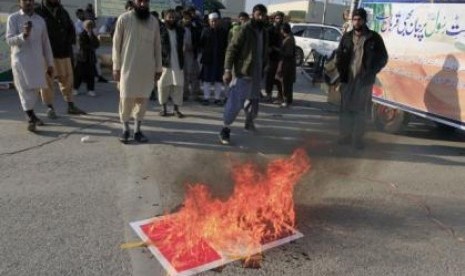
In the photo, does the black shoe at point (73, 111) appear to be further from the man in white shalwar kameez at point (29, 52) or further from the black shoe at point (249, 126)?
the black shoe at point (249, 126)

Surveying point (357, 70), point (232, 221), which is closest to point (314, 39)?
point (357, 70)

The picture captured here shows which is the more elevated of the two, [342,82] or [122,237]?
[342,82]

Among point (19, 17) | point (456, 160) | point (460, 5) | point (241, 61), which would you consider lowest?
point (456, 160)

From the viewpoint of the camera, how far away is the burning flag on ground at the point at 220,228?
11.2 feet

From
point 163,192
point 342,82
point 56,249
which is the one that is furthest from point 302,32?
point 56,249

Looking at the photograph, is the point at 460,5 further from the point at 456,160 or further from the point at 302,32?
the point at 302,32

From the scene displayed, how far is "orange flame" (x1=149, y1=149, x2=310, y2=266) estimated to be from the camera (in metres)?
3.54

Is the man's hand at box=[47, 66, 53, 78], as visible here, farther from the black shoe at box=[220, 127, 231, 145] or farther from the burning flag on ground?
the burning flag on ground

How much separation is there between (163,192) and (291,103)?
6024 millimetres

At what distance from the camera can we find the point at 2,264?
3.25m

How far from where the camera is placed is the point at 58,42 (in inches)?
289

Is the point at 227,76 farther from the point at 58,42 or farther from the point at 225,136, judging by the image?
the point at 58,42

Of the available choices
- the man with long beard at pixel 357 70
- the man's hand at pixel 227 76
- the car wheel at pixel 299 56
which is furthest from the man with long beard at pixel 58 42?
the car wheel at pixel 299 56

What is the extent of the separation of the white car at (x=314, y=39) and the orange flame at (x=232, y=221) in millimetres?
15484
